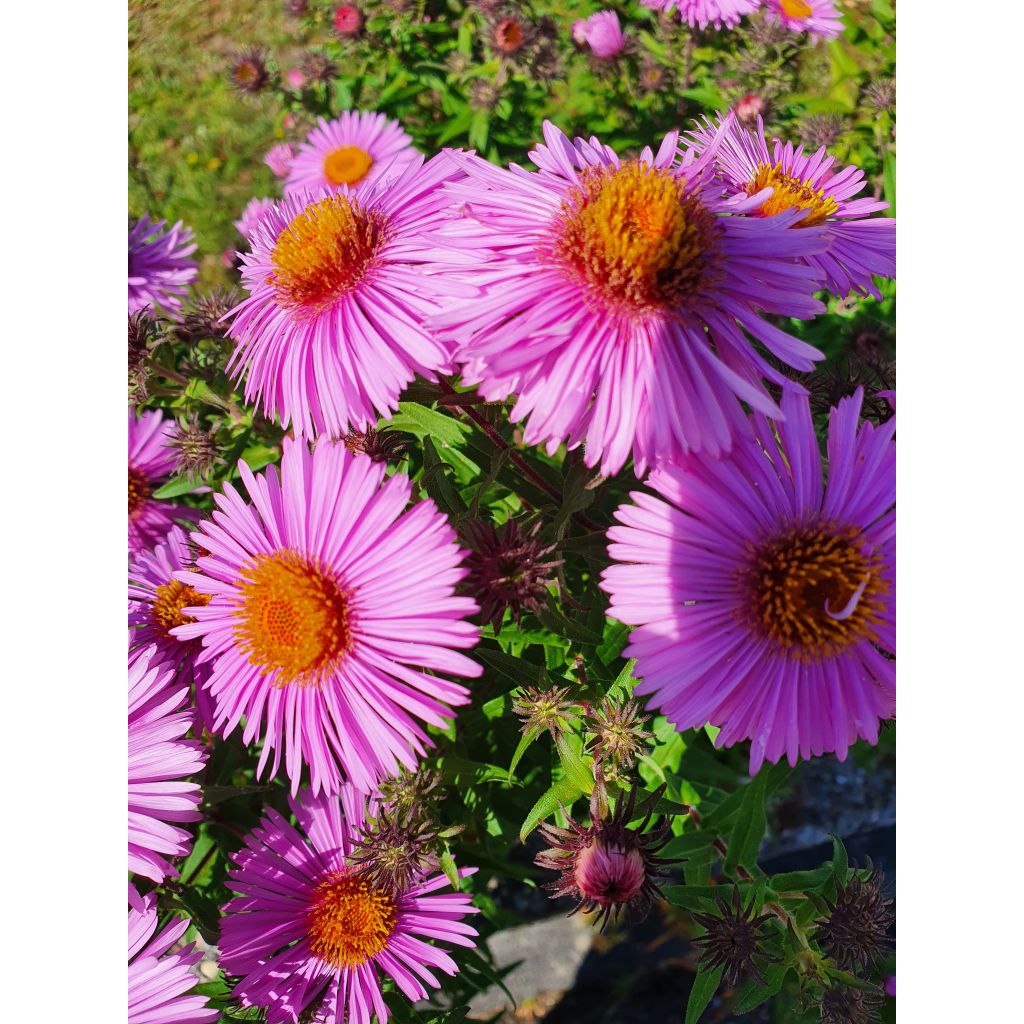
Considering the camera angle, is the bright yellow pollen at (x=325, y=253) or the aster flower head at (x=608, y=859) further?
the bright yellow pollen at (x=325, y=253)

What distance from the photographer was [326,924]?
154cm

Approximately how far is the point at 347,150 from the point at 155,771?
221cm

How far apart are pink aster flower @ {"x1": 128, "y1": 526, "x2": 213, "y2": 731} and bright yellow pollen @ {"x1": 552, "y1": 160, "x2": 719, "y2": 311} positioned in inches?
36.5

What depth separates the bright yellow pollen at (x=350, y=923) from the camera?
1.51m

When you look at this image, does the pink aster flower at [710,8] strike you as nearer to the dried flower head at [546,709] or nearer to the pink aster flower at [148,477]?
the pink aster flower at [148,477]

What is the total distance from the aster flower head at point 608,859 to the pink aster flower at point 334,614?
28 cm

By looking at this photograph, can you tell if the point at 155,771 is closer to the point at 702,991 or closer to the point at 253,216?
the point at 702,991

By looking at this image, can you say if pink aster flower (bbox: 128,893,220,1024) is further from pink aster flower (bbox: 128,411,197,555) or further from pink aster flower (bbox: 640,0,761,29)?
pink aster flower (bbox: 640,0,761,29)

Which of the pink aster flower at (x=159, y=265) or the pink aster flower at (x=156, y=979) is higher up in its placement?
the pink aster flower at (x=159, y=265)

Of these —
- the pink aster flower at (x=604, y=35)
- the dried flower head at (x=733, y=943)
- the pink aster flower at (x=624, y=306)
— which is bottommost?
the dried flower head at (x=733, y=943)

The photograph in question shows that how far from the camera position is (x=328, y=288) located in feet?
4.39

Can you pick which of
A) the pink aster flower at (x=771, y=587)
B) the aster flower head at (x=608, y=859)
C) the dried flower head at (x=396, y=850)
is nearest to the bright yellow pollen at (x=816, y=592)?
the pink aster flower at (x=771, y=587)

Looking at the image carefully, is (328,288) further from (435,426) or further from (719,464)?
(719,464)
